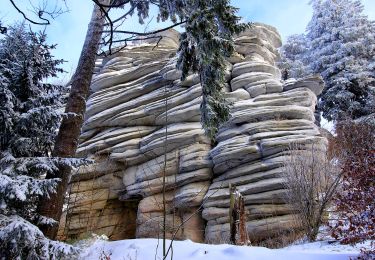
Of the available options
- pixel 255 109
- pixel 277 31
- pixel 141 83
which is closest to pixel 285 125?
pixel 255 109

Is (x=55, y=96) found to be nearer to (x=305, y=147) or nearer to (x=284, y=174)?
(x=284, y=174)

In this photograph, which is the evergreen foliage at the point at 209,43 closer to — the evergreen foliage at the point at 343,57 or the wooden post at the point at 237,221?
the wooden post at the point at 237,221

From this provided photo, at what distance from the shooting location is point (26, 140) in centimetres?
592

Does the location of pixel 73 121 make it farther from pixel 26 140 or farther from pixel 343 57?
pixel 343 57

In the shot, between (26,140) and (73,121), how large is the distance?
836mm

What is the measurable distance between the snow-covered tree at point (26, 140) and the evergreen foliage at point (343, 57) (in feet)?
54.5

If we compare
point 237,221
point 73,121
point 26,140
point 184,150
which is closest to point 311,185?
point 237,221

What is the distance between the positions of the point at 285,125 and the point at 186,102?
15.3 ft

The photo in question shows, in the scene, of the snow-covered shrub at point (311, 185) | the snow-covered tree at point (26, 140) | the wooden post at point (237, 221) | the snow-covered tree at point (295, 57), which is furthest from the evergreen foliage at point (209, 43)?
the snow-covered tree at point (295, 57)

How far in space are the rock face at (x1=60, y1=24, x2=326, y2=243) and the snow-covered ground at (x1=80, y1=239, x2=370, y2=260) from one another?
3641mm

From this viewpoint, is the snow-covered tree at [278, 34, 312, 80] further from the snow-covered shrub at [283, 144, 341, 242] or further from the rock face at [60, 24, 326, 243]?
the snow-covered shrub at [283, 144, 341, 242]

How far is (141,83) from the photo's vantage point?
1786 centimetres

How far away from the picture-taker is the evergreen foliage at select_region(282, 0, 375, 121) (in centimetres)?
2039

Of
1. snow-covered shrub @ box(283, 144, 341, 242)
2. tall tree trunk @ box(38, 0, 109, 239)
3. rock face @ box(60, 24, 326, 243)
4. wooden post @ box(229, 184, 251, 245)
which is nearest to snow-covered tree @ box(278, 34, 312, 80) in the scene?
rock face @ box(60, 24, 326, 243)
